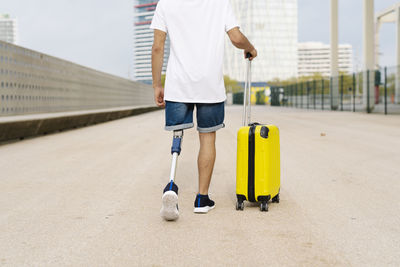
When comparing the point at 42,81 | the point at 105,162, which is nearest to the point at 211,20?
the point at 105,162

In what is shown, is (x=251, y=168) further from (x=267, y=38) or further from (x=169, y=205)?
(x=267, y=38)

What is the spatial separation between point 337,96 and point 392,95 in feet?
25.1

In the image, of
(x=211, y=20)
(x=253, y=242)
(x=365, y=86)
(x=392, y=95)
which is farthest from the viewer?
(x=365, y=86)

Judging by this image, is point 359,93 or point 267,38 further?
point 267,38

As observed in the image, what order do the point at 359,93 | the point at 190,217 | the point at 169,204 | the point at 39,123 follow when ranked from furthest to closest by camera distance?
1. the point at 359,93
2. the point at 39,123
3. the point at 190,217
4. the point at 169,204

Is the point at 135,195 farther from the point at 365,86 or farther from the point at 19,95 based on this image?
the point at 365,86

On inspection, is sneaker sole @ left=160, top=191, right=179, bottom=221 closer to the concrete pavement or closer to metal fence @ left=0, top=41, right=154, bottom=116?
the concrete pavement

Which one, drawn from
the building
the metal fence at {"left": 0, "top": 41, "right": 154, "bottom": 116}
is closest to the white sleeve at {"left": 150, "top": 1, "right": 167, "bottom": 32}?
the metal fence at {"left": 0, "top": 41, "right": 154, "bottom": 116}

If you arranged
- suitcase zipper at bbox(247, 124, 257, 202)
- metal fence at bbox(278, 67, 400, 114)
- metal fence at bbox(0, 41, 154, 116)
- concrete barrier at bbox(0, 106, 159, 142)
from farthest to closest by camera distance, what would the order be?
metal fence at bbox(278, 67, 400, 114) → metal fence at bbox(0, 41, 154, 116) → concrete barrier at bbox(0, 106, 159, 142) → suitcase zipper at bbox(247, 124, 257, 202)

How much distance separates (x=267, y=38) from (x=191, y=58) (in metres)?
154

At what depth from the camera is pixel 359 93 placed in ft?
89.8

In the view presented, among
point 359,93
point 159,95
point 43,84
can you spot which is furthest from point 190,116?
point 359,93

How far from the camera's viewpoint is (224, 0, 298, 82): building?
152 meters

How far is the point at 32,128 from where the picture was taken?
11.4 m
